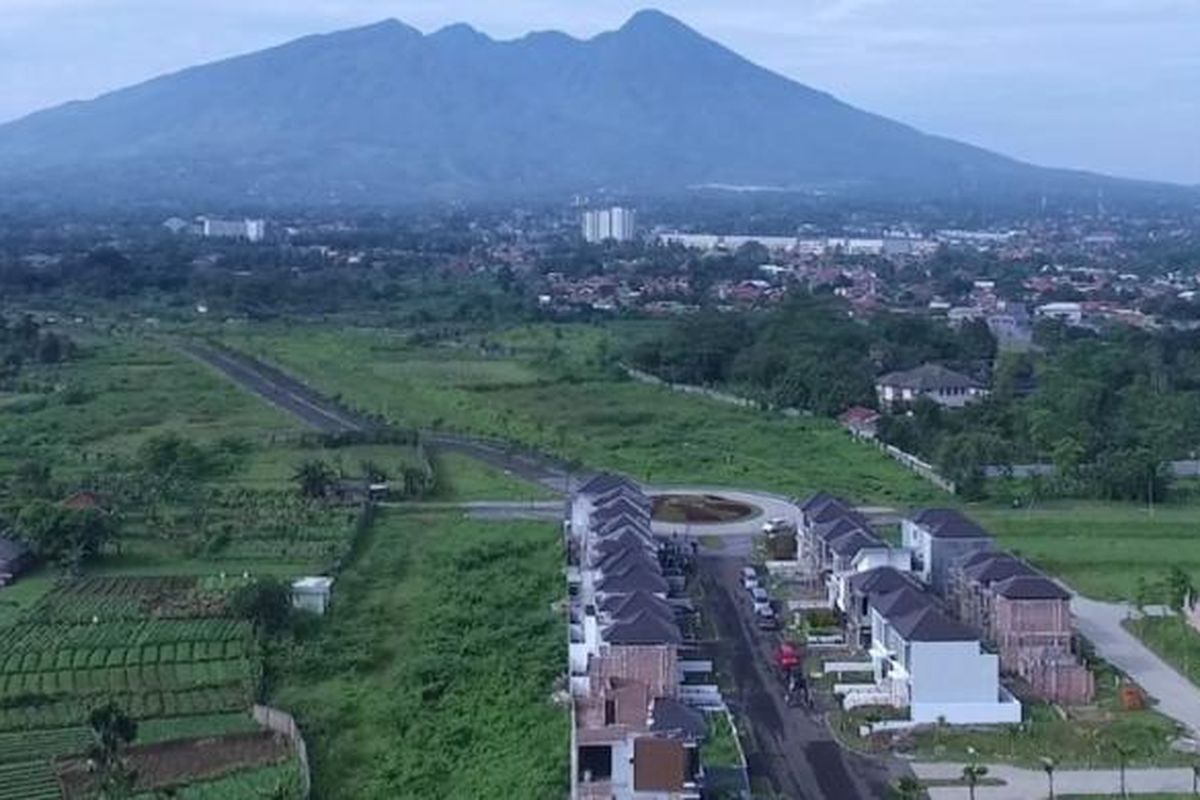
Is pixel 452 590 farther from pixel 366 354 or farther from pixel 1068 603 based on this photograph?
pixel 366 354

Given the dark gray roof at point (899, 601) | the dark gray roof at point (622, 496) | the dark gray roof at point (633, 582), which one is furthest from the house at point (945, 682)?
the dark gray roof at point (622, 496)

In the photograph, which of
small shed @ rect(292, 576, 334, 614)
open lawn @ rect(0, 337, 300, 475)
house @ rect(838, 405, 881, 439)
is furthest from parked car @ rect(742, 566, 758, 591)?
open lawn @ rect(0, 337, 300, 475)

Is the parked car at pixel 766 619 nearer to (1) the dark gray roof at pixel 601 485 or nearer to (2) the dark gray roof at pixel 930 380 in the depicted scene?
(1) the dark gray roof at pixel 601 485

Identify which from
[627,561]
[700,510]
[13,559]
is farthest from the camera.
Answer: [700,510]

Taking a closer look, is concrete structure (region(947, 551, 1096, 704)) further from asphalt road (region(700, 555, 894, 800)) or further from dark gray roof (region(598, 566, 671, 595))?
dark gray roof (region(598, 566, 671, 595))

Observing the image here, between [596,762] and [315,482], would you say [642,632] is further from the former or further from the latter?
[315,482]

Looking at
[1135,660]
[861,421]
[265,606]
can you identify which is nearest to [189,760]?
[265,606]

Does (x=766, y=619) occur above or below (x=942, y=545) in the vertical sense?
below
